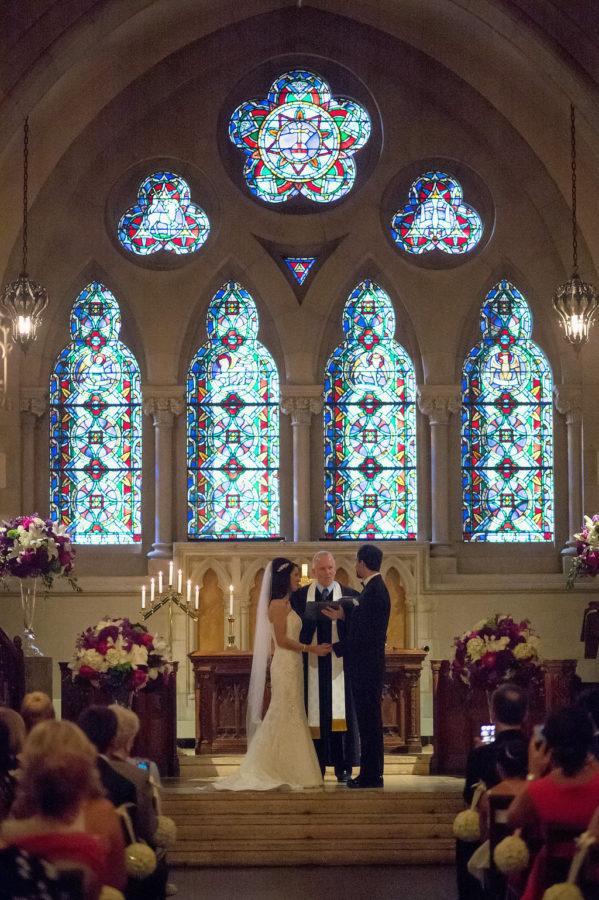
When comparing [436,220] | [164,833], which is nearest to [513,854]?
[164,833]

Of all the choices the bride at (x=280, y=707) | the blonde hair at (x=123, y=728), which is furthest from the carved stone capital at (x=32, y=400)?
the blonde hair at (x=123, y=728)

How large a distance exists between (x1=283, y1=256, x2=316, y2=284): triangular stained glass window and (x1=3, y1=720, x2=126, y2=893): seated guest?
12.0 m

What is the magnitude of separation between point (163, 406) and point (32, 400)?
1.45m

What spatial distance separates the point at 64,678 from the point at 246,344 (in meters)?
5.70

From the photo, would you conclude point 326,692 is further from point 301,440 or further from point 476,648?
point 301,440

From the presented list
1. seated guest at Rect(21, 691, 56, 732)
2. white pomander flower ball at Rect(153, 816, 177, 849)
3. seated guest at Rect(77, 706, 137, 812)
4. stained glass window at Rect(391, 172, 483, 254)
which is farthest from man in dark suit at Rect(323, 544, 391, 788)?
stained glass window at Rect(391, 172, 483, 254)

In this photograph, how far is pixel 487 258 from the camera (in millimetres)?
15516

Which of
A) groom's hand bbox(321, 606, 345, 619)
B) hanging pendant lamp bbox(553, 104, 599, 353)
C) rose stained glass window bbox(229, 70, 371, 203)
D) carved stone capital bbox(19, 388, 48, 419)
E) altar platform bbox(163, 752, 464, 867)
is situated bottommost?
altar platform bbox(163, 752, 464, 867)

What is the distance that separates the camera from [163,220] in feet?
51.5

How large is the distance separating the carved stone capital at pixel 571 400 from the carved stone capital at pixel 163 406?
167 inches

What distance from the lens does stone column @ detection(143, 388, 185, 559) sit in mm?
14969

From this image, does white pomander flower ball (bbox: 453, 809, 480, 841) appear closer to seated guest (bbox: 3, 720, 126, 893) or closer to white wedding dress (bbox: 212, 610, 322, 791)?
seated guest (bbox: 3, 720, 126, 893)

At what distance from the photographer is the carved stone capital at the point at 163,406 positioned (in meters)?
15.2

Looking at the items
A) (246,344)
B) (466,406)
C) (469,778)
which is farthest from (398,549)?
(469,778)
